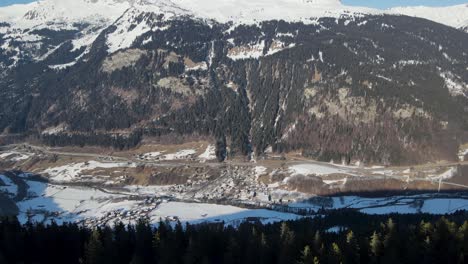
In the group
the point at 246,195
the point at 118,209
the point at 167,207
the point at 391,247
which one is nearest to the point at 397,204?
the point at 246,195

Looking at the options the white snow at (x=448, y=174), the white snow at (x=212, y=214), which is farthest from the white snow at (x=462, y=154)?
the white snow at (x=212, y=214)

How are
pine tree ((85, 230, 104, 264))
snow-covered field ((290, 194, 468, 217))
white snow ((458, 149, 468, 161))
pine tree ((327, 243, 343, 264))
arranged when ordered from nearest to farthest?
pine tree ((327, 243, 343, 264)) → pine tree ((85, 230, 104, 264)) → snow-covered field ((290, 194, 468, 217)) → white snow ((458, 149, 468, 161))

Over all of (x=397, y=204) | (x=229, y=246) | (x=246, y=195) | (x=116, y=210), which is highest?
(x=229, y=246)

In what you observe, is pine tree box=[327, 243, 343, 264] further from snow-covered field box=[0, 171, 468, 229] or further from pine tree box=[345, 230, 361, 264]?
snow-covered field box=[0, 171, 468, 229]

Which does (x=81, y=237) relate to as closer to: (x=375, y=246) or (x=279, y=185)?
(x=375, y=246)

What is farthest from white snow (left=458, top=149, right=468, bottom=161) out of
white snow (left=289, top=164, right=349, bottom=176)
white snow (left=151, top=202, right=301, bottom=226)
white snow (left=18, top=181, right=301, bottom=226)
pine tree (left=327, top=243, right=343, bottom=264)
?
pine tree (left=327, top=243, right=343, bottom=264)

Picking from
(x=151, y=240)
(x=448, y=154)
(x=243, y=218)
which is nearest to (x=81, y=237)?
(x=151, y=240)

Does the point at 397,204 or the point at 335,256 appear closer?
the point at 335,256

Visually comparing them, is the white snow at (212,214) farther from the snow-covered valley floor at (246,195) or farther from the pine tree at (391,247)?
the pine tree at (391,247)

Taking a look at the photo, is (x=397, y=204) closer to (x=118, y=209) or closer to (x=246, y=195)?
(x=246, y=195)
